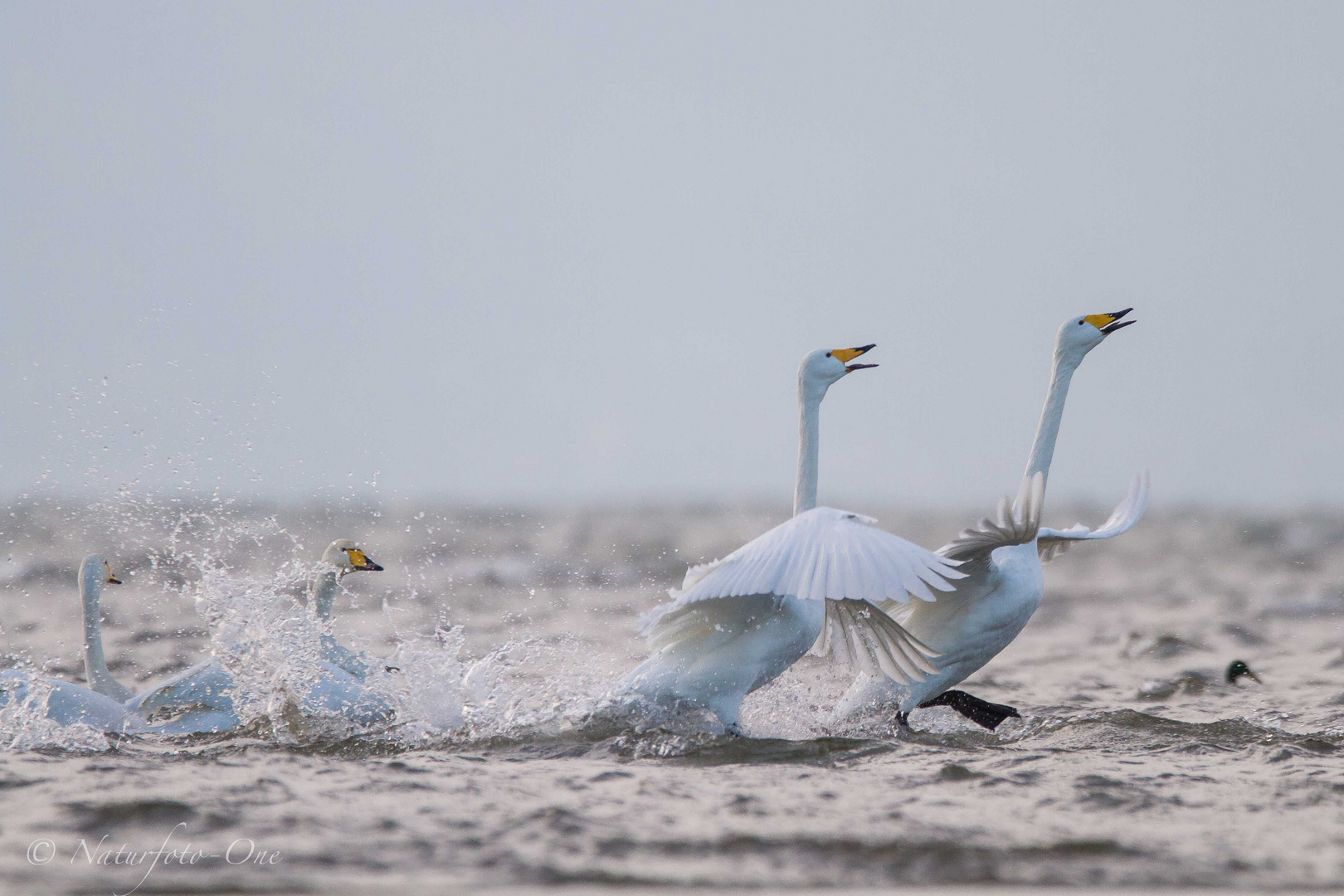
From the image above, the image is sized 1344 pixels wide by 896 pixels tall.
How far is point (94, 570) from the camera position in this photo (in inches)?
309

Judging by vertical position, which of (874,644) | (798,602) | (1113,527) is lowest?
(874,644)

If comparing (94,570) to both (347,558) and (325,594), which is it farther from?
(347,558)

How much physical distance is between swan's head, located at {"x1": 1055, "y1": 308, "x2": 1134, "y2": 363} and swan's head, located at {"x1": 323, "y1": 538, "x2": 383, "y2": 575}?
16.4 feet

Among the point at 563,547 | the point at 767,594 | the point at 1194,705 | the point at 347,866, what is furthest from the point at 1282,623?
the point at 563,547

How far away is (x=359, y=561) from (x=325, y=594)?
474 millimetres

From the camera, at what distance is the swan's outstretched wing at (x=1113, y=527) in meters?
7.24

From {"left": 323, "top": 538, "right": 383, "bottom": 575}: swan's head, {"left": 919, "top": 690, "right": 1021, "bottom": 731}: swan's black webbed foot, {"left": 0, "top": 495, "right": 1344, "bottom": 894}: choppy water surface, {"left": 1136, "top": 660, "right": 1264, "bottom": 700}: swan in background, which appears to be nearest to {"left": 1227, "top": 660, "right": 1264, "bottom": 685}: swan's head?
{"left": 1136, "top": 660, "right": 1264, "bottom": 700}: swan in background

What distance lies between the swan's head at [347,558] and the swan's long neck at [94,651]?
156 cm

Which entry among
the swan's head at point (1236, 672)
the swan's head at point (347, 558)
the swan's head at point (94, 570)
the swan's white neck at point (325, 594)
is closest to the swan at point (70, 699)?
the swan's head at point (94, 570)

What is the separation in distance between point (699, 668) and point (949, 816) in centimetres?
193

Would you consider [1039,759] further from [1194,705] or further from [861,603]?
[1194,705]

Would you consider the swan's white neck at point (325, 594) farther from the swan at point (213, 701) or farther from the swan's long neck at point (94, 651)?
the swan's long neck at point (94, 651)

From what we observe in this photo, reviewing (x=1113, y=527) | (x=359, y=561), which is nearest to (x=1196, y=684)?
(x=1113, y=527)

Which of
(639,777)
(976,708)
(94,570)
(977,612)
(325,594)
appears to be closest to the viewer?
(639,777)
